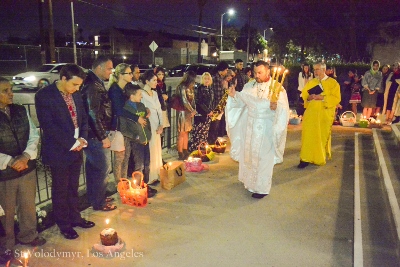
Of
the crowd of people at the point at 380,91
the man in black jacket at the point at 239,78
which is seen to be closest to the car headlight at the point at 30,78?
the man in black jacket at the point at 239,78

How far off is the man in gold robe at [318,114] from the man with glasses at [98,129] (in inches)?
146

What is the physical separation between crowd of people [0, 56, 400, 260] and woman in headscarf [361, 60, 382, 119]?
492 cm

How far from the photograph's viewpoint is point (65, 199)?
162 inches

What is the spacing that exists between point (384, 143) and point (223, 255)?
5.76 m

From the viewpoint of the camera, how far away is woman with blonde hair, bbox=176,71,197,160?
6.84m

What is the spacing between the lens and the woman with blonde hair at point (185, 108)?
6.84 meters

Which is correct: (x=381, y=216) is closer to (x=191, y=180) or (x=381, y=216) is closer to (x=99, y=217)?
(x=191, y=180)

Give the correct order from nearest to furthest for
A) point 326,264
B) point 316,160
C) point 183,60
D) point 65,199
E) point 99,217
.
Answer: point 326,264 < point 65,199 < point 99,217 < point 316,160 < point 183,60

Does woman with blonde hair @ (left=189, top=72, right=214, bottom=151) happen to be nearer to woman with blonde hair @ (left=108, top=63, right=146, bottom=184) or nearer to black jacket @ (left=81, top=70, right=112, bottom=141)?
woman with blonde hair @ (left=108, top=63, right=146, bottom=184)

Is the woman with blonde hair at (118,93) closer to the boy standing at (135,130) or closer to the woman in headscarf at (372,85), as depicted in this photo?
the boy standing at (135,130)

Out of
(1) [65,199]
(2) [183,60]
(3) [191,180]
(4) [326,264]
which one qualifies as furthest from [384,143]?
(2) [183,60]

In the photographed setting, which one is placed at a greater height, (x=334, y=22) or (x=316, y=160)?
(x=334, y=22)

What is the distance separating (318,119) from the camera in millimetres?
6777

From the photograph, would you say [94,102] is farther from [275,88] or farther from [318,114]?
[318,114]
